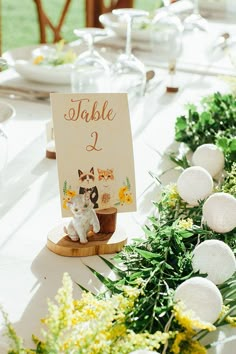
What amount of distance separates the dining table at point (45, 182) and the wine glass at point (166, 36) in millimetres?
45

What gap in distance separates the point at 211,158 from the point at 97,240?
38 cm

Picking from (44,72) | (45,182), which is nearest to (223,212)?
(45,182)

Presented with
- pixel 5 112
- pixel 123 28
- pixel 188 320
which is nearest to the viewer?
pixel 188 320

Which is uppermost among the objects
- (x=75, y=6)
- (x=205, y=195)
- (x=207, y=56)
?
(x=205, y=195)

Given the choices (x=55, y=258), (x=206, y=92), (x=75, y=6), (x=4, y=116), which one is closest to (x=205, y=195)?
(x=55, y=258)

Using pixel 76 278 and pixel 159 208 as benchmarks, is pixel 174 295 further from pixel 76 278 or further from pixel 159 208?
pixel 159 208

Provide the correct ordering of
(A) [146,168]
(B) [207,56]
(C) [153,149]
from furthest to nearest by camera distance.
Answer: (B) [207,56], (C) [153,149], (A) [146,168]

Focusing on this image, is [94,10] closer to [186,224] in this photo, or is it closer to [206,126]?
[206,126]

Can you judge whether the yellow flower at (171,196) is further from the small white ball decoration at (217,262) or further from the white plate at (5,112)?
the white plate at (5,112)

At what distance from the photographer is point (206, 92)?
2180 mm

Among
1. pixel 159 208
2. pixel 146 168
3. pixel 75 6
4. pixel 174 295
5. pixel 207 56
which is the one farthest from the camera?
pixel 75 6

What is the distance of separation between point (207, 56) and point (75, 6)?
6240mm

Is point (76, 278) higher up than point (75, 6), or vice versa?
point (76, 278)

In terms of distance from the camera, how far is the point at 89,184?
45.8 inches
